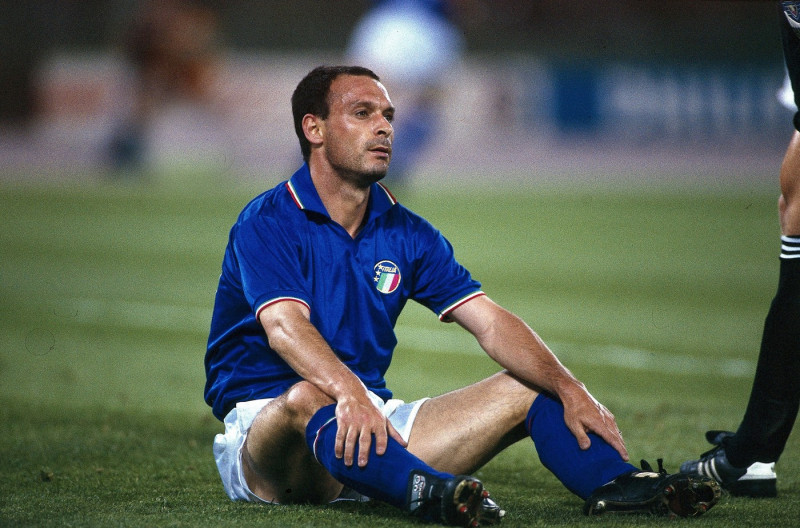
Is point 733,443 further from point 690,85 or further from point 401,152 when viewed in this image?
point 690,85

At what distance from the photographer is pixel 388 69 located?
16.5 meters

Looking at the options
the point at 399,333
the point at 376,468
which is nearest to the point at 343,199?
the point at 376,468

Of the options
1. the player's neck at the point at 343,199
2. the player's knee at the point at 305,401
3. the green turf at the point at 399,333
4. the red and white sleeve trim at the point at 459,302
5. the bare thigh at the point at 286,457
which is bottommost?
the green turf at the point at 399,333

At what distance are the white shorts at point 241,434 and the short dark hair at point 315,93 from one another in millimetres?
828

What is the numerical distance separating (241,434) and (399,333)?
4578 mm

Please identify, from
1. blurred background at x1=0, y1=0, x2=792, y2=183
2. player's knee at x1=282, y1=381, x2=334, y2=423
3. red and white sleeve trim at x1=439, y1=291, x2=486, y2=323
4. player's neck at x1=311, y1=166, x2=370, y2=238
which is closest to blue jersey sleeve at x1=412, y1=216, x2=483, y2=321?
red and white sleeve trim at x1=439, y1=291, x2=486, y2=323

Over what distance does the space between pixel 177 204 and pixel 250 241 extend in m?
13.1

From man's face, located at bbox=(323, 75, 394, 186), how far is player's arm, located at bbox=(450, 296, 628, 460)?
0.53m

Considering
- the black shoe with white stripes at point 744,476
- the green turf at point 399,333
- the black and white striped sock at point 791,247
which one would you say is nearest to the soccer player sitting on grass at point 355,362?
the green turf at point 399,333

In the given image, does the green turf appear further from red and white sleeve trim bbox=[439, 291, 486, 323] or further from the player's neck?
the player's neck

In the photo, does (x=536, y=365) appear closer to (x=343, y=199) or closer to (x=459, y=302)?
(x=459, y=302)

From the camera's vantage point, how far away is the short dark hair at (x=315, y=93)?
3736 millimetres

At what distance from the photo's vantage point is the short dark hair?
12.3 ft

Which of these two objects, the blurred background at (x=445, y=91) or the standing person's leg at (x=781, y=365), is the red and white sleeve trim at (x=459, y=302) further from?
the blurred background at (x=445, y=91)
